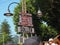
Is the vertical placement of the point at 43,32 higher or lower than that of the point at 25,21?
lower

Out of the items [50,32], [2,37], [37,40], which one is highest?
[37,40]

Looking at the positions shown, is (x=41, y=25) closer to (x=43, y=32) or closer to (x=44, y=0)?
(x=43, y=32)

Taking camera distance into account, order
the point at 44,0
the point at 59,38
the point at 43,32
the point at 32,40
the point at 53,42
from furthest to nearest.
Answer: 1. the point at 43,32
2. the point at 44,0
3. the point at 53,42
4. the point at 59,38
5. the point at 32,40

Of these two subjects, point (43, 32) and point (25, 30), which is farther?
point (43, 32)

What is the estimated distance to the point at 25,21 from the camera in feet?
59.9

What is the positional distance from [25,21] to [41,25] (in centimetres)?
2222

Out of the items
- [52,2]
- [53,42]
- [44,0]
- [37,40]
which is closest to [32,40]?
[37,40]

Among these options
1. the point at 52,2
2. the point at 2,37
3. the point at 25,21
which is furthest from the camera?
the point at 2,37

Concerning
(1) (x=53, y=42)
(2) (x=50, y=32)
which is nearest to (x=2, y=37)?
(2) (x=50, y=32)

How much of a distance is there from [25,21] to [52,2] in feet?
27.8

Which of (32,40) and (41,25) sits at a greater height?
(32,40)

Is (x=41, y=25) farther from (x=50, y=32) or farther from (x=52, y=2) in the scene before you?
(x=52, y=2)

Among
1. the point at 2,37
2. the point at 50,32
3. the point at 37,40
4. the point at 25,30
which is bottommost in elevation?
the point at 2,37

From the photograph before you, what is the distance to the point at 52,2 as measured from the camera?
26.3 meters
